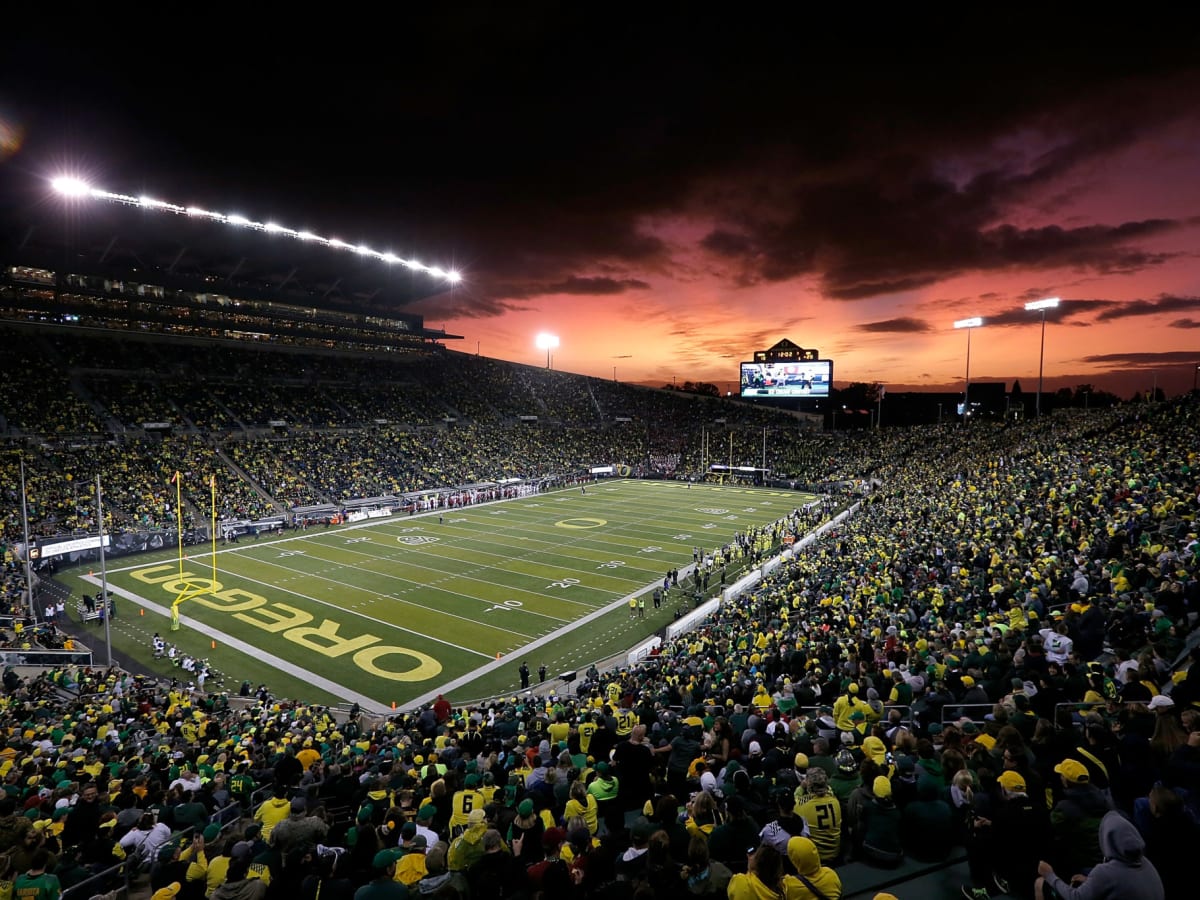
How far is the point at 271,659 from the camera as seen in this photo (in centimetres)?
1966

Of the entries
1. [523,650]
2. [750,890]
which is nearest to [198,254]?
[523,650]

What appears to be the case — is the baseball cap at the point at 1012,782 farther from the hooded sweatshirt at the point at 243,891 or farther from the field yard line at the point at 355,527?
the field yard line at the point at 355,527

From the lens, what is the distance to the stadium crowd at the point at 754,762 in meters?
4.17

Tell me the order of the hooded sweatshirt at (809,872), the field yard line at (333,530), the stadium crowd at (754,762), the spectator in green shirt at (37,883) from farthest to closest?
the field yard line at (333,530), the spectator in green shirt at (37,883), the stadium crowd at (754,762), the hooded sweatshirt at (809,872)

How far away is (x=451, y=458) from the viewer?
56.0 m

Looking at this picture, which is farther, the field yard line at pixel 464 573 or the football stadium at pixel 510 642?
the field yard line at pixel 464 573

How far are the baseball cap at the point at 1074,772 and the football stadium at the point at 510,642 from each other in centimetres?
2

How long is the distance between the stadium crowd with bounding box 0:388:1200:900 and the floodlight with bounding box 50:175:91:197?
114 ft

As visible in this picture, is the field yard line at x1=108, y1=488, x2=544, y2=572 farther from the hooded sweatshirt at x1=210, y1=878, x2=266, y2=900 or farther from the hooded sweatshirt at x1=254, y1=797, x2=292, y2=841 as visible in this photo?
the hooded sweatshirt at x1=210, y1=878, x2=266, y2=900

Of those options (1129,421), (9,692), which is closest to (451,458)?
(9,692)

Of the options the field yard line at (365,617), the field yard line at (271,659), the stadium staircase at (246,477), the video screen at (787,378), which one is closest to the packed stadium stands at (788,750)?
the field yard line at (271,659)

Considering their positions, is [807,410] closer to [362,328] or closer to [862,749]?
[362,328]

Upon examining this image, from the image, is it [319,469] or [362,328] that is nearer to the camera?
[319,469]

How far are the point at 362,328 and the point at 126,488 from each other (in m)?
37.1
